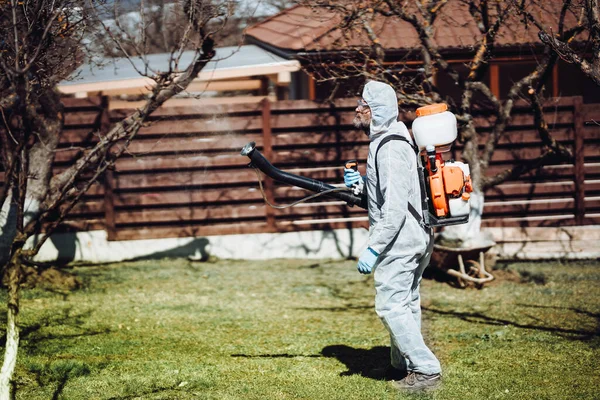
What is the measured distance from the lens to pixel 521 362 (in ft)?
18.0

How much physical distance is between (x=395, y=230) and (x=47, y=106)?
5150mm

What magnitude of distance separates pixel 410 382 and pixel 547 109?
239 inches

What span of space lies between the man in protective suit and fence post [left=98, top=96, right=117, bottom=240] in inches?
217

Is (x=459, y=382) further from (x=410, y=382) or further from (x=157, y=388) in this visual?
(x=157, y=388)

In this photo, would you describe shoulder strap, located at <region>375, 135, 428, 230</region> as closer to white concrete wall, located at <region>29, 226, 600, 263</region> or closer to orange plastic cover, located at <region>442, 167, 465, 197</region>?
orange plastic cover, located at <region>442, 167, 465, 197</region>

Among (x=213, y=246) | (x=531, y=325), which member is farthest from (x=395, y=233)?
(x=213, y=246)

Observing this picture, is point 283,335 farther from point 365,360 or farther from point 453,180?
point 453,180

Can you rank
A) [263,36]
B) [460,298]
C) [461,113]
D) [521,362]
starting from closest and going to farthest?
[521,362], [460,298], [461,113], [263,36]

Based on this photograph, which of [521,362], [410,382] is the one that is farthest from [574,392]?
[410,382]

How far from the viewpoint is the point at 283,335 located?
645cm

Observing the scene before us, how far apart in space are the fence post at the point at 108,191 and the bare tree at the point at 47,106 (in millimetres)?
295

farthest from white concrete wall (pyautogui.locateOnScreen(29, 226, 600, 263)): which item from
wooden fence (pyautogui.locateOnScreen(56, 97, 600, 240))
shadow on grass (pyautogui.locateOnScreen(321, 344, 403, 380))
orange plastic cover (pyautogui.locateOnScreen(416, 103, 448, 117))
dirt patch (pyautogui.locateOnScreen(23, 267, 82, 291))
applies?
orange plastic cover (pyautogui.locateOnScreen(416, 103, 448, 117))

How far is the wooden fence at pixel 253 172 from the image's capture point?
970 cm

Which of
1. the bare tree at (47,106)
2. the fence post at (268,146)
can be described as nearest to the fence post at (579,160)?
the fence post at (268,146)
